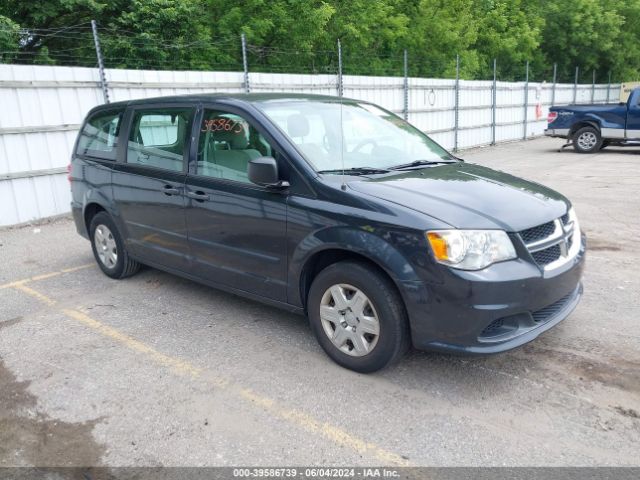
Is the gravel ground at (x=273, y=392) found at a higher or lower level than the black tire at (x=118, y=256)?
lower

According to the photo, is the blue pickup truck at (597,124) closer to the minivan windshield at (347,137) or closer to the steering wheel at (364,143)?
the minivan windshield at (347,137)

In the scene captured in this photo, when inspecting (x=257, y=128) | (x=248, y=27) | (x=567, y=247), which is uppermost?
(x=248, y=27)

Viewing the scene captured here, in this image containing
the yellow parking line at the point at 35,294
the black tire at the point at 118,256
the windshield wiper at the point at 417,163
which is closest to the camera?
the windshield wiper at the point at 417,163

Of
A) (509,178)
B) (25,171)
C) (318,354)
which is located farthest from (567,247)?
(25,171)

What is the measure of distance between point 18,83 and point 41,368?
19.1 feet

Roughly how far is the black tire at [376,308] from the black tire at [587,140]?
15.2m

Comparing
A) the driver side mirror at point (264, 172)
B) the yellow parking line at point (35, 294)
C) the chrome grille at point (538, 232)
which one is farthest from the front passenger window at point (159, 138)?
the chrome grille at point (538, 232)

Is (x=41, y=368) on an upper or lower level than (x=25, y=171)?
lower

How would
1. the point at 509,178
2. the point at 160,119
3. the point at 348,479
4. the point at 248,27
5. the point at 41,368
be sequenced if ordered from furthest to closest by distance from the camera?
1. the point at 248,27
2. the point at 160,119
3. the point at 509,178
4. the point at 41,368
5. the point at 348,479

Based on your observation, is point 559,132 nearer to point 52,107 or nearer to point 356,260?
point 52,107

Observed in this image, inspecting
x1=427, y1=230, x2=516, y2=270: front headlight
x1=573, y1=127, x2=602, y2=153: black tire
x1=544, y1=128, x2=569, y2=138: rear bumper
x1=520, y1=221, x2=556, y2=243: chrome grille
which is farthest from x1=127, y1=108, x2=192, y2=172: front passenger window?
x1=573, y1=127, x2=602, y2=153: black tire

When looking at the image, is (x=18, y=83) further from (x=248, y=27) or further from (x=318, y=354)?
(x=248, y=27)

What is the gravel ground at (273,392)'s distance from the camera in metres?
2.89

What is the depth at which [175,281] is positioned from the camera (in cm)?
559
